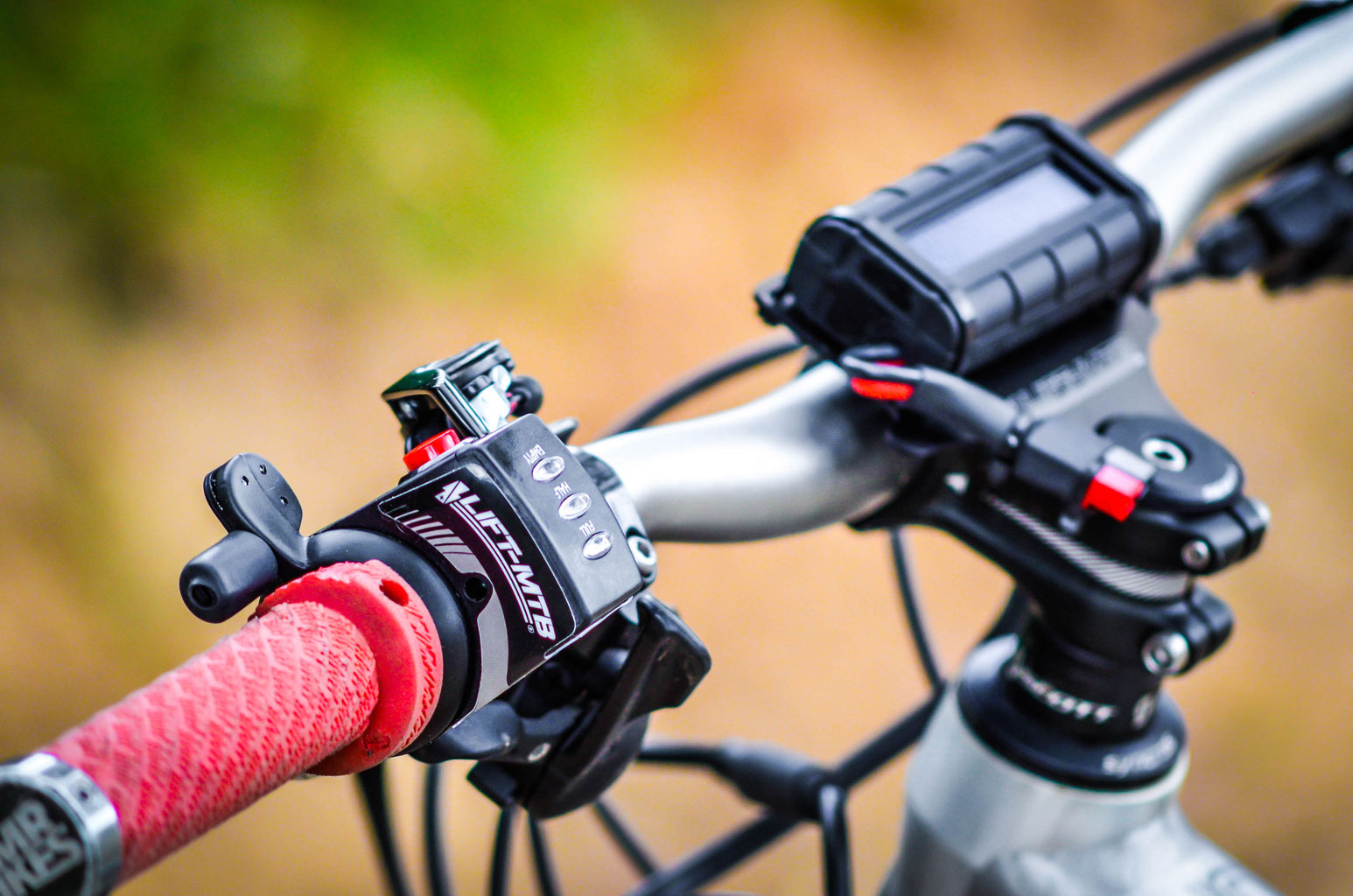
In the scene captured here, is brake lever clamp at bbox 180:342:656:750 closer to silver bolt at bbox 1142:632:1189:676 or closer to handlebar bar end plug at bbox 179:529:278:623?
handlebar bar end plug at bbox 179:529:278:623

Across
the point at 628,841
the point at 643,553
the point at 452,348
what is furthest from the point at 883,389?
the point at 452,348

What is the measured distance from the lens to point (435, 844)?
59 centimetres

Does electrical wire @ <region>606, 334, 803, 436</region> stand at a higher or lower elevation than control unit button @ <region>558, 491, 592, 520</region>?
lower

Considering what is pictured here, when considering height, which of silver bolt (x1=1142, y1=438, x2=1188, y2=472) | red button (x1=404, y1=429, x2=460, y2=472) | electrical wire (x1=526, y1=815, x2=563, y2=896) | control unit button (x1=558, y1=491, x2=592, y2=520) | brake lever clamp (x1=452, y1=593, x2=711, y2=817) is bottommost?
electrical wire (x1=526, y1=815, x2=563, y2=896)

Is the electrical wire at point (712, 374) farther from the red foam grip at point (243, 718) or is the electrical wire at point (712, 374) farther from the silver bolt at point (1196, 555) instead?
the red foam grip at point (243, 718)

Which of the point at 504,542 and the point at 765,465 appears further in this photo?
the point at 765,465

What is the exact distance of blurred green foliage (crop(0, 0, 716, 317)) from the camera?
159 cm

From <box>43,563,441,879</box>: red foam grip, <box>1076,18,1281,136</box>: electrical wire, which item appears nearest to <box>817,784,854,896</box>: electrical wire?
<box>43,563,441,879</box>: red foam grip

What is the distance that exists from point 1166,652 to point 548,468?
273mm

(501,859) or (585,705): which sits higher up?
(585,705)

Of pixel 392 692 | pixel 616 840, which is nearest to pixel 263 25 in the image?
pixel 616 840

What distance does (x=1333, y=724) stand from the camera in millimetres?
1633

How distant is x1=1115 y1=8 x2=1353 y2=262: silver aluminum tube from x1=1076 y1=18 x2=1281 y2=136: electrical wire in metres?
0.08

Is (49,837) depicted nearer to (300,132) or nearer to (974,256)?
(974,256)
